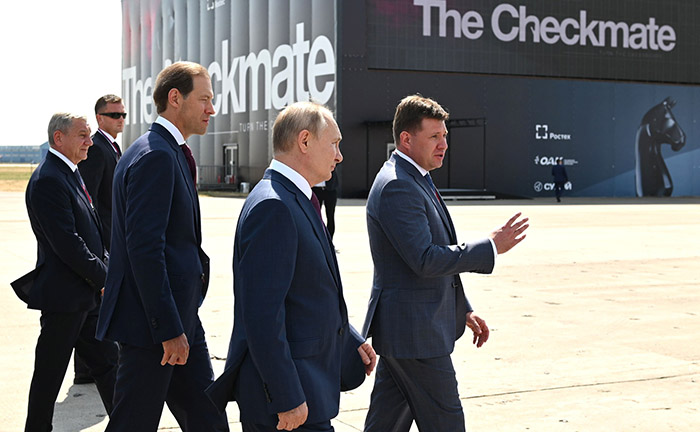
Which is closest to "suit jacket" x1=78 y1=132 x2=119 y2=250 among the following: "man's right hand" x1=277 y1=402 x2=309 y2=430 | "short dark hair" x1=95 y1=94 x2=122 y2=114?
"short dark hair" x1=95 y1=94 x2=122 y2=114

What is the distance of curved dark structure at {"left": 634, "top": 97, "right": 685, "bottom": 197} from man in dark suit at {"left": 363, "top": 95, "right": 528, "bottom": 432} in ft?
134

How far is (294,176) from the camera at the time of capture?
3133mm

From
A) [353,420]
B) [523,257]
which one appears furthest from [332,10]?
[353,420]

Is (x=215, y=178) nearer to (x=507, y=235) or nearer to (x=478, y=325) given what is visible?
(x=478, y=325)

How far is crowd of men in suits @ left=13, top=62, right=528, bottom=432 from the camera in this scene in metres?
3.03

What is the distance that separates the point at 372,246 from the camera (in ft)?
13.8

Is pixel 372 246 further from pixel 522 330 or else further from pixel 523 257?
pixel 523 257

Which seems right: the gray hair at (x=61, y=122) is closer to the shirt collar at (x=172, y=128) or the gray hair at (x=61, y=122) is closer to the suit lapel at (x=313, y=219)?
the shirt collar at (x=172, y=128)

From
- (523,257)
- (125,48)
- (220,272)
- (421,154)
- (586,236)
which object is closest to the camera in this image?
(421,154)

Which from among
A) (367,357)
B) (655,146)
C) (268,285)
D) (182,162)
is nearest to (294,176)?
(268,285)

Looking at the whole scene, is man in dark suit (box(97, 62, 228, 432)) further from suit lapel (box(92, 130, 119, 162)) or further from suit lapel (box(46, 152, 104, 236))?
suit lapel (box(92, 130, 119, 162))

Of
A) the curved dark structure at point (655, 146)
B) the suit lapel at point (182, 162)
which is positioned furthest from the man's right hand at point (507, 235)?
the curved dark structure at point (655, 146)

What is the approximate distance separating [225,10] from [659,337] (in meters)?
39.7

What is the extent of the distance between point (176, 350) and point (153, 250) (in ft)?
1.40
